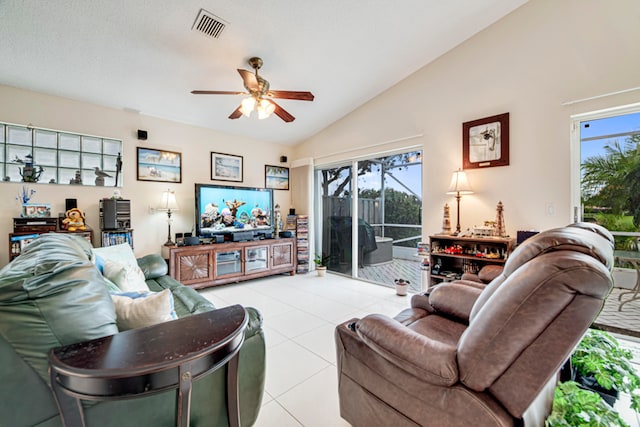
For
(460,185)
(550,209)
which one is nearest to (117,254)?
(460,185)

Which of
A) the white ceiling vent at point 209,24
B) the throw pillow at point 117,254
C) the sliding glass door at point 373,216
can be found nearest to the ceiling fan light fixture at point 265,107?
the white ceiling vent at point 209,24

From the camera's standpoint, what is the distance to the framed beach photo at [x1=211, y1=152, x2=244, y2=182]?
4379mm

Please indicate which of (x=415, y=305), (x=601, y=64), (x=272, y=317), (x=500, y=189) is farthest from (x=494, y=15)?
(x=272, y=317)

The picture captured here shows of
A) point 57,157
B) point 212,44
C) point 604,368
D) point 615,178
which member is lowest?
point 604,368

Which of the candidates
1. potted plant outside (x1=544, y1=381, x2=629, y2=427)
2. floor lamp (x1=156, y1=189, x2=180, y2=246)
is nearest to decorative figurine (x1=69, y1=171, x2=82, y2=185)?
floor lamp (x1=156, y1=189, x2=180, y2=246)

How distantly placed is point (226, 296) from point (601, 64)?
4.66 metres

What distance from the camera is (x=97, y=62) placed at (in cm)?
264

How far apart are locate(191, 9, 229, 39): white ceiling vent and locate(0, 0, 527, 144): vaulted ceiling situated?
3 centimetres

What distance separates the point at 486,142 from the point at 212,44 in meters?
3.07

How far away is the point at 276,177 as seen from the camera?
5.16 meters

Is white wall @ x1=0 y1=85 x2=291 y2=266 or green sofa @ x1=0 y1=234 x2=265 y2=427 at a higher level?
white wall @ x1=0 y1=85 x2=291 y2=266

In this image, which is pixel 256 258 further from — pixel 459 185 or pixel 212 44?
pixel 459 185

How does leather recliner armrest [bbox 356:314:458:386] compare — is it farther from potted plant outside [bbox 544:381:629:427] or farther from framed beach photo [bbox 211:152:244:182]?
framed beach photo [bbox 211:152:244:182]

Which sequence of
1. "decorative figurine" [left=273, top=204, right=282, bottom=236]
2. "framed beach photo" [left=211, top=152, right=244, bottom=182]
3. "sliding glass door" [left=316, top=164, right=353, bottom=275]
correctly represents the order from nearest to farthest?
1. "framed beach photo" [left=211, top=152, right=244, bottom=182]
2. "sliding glass door" [left=316, top=164, right=353, bottom=275]
3. "decorative figurine" [left=273, top=204, right=282, bottom=236]
